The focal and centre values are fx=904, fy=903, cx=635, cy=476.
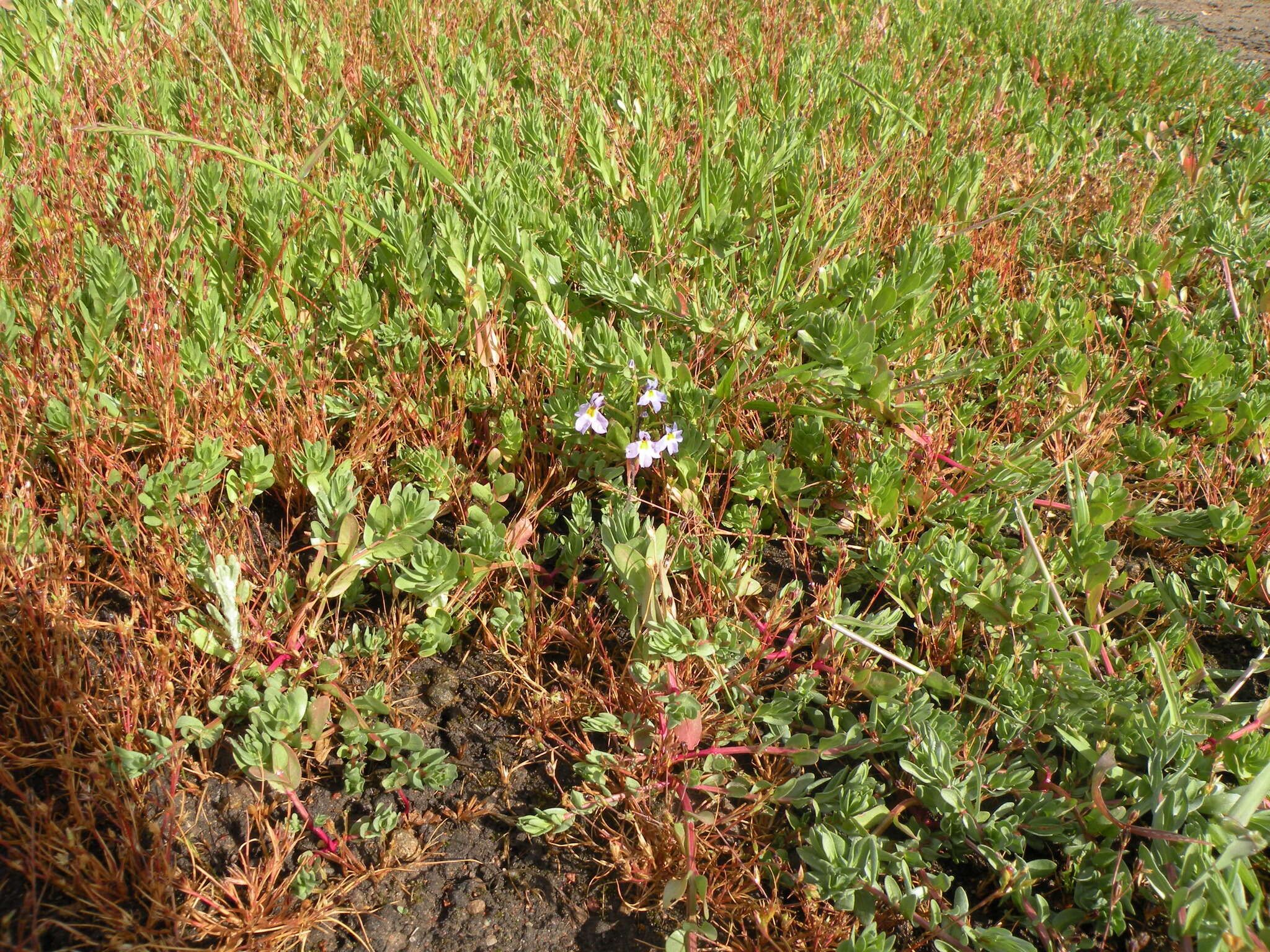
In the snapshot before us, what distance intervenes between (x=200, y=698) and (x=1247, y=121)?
5537mm

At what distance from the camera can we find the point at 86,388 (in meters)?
2.38

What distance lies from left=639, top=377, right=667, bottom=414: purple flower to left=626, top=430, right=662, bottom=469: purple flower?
0.10 m

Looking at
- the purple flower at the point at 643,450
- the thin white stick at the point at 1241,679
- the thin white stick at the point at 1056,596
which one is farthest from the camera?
the purple flower at the point at 643,450

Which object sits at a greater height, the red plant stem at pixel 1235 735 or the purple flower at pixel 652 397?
the purple flower at pixel 652 397

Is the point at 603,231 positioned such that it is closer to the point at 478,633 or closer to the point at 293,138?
the point at 293,138

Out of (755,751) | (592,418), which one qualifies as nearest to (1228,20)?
(592,418)

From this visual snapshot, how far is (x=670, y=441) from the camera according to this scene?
8.05 feet

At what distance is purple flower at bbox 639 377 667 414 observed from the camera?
2.49 meters

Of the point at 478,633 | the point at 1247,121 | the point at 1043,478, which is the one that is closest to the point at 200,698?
the point at 478,633

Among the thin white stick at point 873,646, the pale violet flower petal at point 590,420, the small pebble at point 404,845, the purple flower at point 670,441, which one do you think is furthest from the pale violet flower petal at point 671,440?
the small pebble at point 404,845

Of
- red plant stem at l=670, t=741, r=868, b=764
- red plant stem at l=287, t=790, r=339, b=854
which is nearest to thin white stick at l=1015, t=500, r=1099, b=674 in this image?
red plant stem at l=670, t=741, r=868, b=764

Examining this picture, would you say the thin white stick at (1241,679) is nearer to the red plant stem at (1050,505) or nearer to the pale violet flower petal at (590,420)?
the red plant stem at (1050,505)

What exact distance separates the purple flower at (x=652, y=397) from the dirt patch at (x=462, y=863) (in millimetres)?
945

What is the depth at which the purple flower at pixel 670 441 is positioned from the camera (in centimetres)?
245
